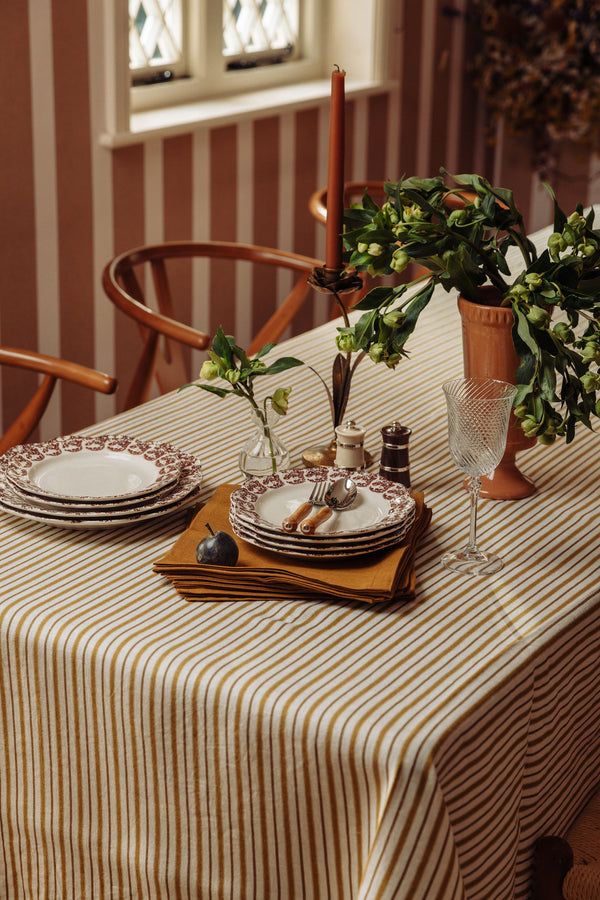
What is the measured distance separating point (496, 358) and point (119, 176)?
1964 mm

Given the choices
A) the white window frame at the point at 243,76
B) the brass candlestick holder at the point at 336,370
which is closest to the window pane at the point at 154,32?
the white window frame at the point at 243,76

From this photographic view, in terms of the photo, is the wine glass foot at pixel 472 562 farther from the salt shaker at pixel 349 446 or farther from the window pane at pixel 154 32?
the window pane at pixel 154 32

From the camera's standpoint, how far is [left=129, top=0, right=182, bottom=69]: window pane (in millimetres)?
3250

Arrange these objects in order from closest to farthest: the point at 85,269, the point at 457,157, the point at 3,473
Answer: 1. the point at 3,473
2. the point at 85,269
3. the point at 457,157

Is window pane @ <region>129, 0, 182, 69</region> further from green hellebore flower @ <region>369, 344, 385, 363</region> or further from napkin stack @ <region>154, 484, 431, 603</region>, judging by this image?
napkin stack @ <region>154, 484, 431, 603</region>

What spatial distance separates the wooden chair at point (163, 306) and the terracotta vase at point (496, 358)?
0.75 metres

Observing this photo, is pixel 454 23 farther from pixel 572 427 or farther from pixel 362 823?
pixel 362 823

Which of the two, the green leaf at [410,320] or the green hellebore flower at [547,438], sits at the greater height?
the green leaf at [410,320]

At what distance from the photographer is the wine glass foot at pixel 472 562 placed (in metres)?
1.25

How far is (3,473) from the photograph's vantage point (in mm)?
1395

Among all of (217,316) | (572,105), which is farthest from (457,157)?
(217,316)

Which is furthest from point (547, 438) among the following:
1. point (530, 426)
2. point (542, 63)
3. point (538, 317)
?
point (542, 63)

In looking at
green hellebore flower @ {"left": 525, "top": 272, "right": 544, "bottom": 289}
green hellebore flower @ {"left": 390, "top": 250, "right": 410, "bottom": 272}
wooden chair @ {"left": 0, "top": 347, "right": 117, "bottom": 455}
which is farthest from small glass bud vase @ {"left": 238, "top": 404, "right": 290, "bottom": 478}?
wooden chair @ {"left": 0, "top": 347, "right": 117, "bottom": 455}

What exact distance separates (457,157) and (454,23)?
1.70 ft
